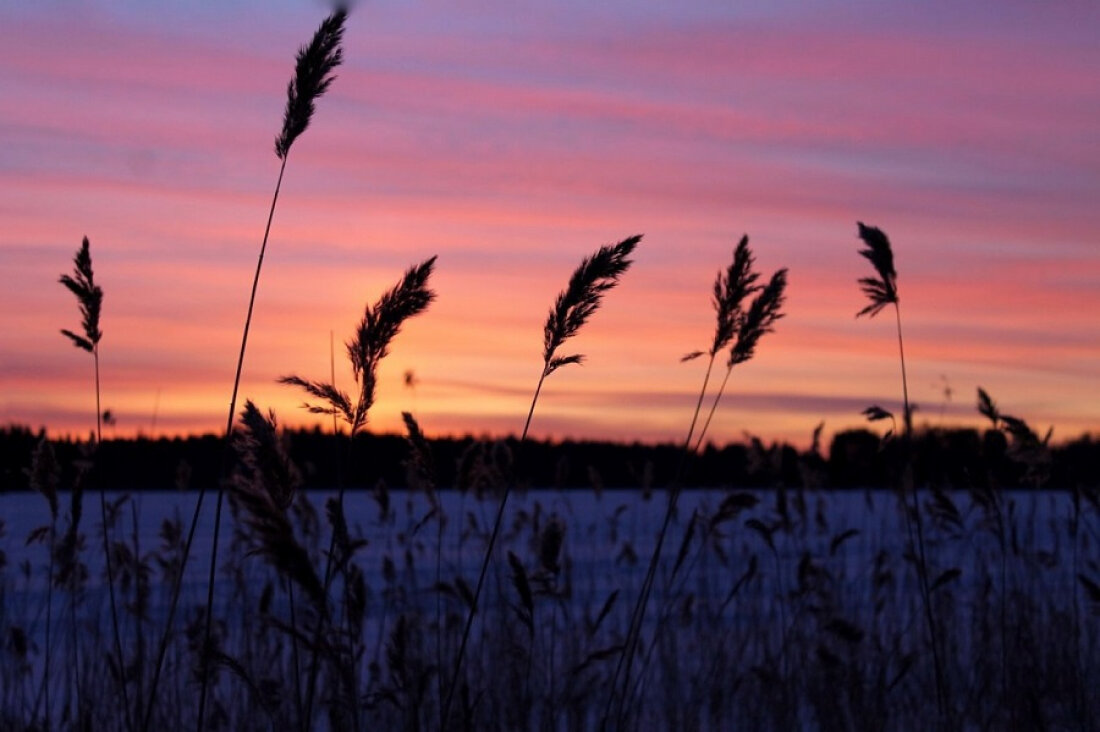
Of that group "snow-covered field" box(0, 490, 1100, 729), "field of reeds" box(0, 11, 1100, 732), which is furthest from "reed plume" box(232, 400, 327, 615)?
"snow-covered field" box(0, 490, 1100, 729)

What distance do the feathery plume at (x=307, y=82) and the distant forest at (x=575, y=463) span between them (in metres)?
0.66

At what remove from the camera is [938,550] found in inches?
408

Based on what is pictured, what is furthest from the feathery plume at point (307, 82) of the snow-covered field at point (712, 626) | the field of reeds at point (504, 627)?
the snow-covered field at point (712, 626)

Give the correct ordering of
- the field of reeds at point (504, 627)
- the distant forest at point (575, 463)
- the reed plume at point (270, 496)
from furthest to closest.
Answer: the distant forest at point (575, 463) → the field of reeds at point (504, 627) → the reed plume at point (270, 496)

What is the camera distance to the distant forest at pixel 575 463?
4.50 meters

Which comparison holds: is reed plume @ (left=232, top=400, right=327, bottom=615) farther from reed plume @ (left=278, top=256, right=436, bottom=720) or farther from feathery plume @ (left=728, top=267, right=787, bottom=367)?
feathery plume @ (left=728, top=267, right=787, bottom=367)

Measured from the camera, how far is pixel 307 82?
249 centimetres

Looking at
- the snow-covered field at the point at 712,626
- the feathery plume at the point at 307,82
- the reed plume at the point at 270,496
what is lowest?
the snow-covered field at the point at 712,626

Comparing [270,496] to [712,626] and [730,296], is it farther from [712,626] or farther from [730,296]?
[712,626]

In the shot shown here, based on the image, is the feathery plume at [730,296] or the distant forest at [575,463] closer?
the feathery plume at [730,296]

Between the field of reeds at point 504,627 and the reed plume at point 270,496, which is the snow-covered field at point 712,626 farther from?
the reed plume at point 270,496

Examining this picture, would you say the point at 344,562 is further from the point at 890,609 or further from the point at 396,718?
the point at 890,609

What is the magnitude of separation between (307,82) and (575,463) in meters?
21.4

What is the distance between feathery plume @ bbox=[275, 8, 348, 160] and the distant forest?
66cm
